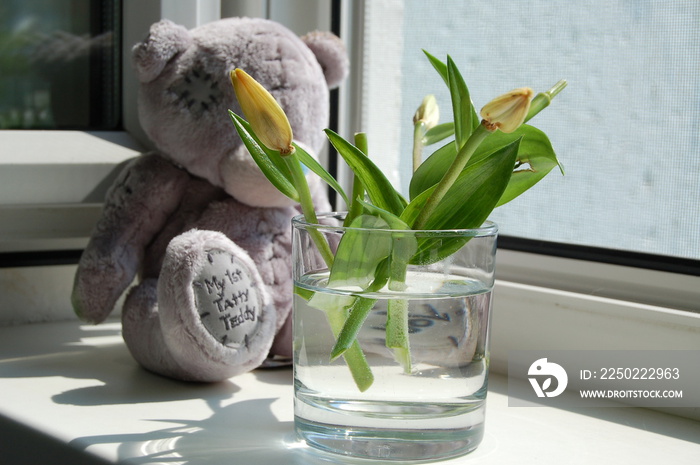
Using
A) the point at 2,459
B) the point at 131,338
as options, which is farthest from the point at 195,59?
the point at 2,459

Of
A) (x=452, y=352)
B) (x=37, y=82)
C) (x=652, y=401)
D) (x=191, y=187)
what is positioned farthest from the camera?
(x=37, y=82)

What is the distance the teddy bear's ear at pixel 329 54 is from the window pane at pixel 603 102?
0.41 ft

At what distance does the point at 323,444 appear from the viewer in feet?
1.77

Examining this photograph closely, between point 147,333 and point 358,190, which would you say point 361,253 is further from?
point 147,333

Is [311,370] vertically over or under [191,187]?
under

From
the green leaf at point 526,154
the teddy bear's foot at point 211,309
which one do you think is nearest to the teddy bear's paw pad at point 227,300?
the teddy bear's foot at point 211,309

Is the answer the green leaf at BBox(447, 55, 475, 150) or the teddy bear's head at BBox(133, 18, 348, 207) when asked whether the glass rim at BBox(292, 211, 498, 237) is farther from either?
the teddy bear's head at BBox(133, 18, 348, 207)

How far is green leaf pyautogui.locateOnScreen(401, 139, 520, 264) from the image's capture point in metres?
0.49

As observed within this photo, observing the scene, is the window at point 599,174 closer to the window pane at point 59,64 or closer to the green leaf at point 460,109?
the green leaf at point 460,109

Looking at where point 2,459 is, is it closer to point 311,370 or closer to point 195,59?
point 311,370

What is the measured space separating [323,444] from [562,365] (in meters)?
0.28

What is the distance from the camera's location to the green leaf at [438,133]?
62 centimetres

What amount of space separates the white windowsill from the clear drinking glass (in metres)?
0.03

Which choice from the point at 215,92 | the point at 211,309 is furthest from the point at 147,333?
the point at 215,92
